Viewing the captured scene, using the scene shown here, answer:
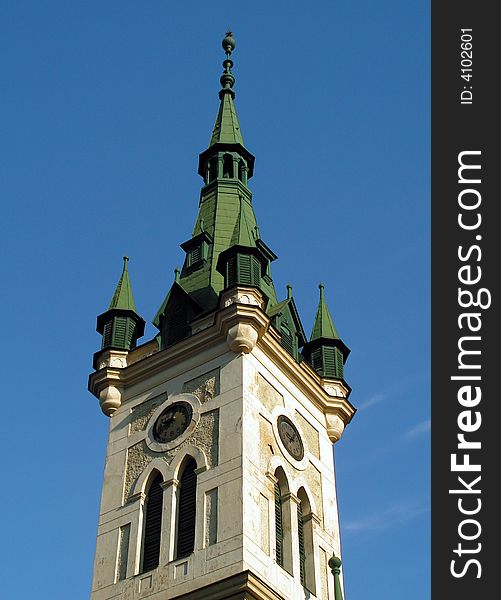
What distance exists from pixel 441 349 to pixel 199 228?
18975 mm

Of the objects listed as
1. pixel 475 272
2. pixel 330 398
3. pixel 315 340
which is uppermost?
pixel 315 340

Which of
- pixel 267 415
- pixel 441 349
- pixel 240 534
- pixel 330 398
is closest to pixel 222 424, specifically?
pixel 267 415

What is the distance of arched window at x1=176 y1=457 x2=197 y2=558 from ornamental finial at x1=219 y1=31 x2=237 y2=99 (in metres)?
20.0

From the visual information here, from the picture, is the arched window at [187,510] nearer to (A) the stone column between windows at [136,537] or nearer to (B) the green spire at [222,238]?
(A) the stone column between windows at [136,537]

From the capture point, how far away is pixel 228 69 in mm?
45125

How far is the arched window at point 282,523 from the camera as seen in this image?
27.3 m

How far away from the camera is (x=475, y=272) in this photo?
19562mm

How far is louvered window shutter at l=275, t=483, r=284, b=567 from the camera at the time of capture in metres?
27.3

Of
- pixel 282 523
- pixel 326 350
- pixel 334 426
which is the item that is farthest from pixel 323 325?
pixel 282 523

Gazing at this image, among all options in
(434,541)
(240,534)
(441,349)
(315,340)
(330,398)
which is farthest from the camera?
(315,340)

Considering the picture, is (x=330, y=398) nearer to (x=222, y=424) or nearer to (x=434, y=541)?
(x=222, y=424)

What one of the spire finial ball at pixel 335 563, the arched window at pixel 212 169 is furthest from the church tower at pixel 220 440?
the arched window at pixel 212 169

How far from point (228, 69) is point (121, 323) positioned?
15.7 metres

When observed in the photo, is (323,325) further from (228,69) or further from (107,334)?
(228,69)
